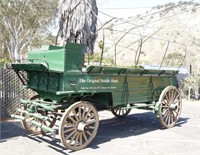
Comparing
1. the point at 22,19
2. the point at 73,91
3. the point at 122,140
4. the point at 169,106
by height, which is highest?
the point at 22,19

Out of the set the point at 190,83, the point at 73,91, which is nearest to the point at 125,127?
the point at 73,91

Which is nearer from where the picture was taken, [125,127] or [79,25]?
[125,127]

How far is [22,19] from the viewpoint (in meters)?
28.0

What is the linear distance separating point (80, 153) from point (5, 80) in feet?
14.4

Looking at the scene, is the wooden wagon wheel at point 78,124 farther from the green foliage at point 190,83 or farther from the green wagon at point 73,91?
the green foliage at point 190,83

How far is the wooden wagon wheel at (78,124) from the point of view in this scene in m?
6.11

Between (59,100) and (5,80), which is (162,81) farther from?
(5,80)

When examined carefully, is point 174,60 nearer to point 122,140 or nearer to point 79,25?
point 79,25

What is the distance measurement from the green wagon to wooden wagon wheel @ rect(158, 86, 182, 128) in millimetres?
359

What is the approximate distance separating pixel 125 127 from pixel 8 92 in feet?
12.7

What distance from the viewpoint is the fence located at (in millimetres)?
9359

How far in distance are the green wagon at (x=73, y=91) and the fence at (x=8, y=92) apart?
7.78 ft

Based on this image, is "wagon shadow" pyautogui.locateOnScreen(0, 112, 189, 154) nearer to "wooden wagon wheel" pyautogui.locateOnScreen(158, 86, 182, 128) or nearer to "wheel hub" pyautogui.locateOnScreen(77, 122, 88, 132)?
"wooden wagon wheel" pyautogui.locateOnScreen(158, 86, 182, 128)

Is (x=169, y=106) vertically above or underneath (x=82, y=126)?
above
